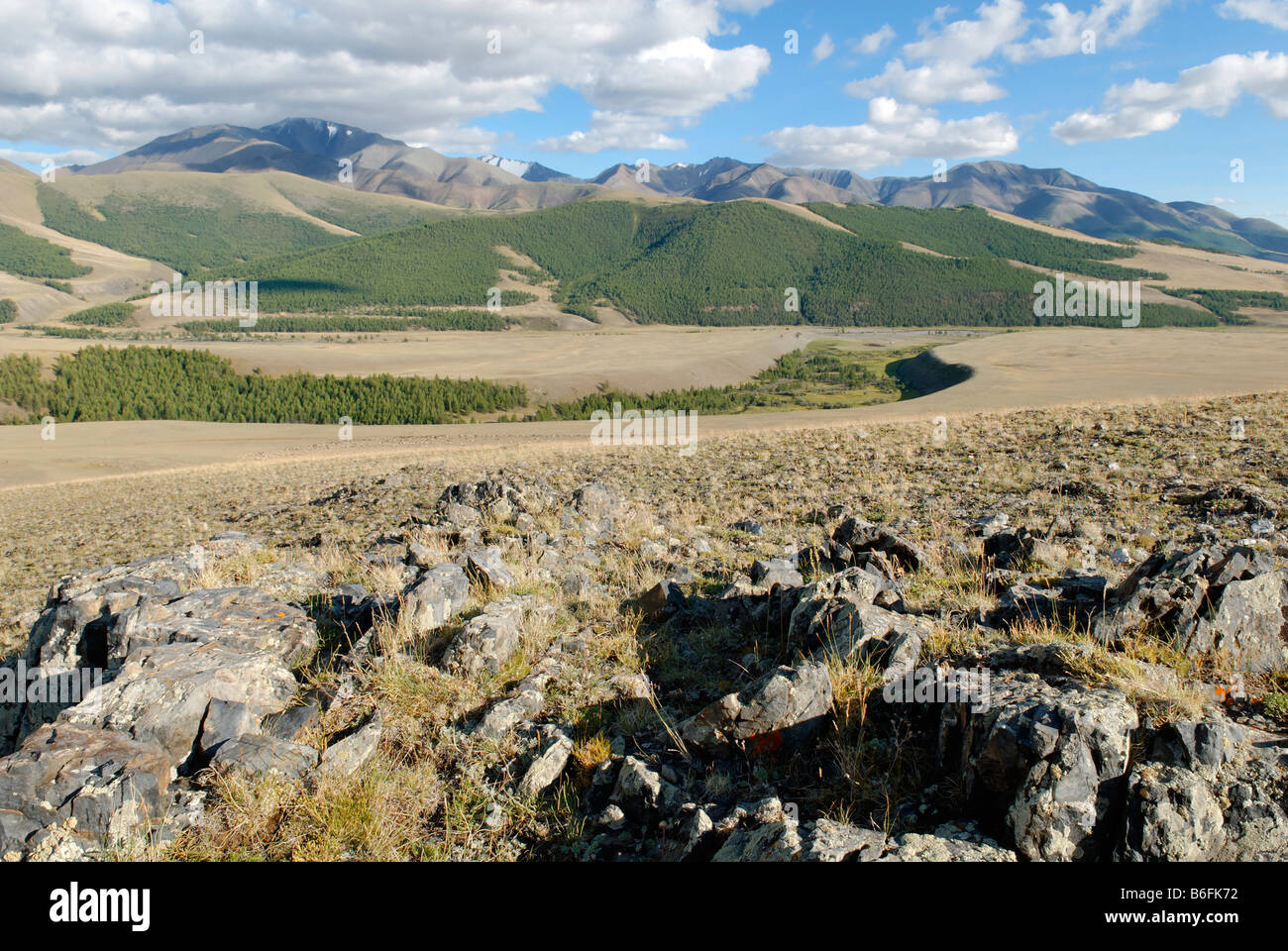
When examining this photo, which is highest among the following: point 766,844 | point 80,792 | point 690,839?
point 80,792

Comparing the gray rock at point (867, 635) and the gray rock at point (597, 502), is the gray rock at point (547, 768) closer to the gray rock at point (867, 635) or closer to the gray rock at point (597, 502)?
the gray rock at point (867, 635)

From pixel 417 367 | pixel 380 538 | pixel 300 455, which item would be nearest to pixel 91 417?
pixel 417 367

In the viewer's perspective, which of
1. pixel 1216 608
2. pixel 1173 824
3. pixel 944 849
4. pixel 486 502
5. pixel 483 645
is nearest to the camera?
pixel 1173 824

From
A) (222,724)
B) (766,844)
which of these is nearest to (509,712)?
(222,724)

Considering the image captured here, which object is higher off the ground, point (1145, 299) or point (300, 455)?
point (1145, 299)

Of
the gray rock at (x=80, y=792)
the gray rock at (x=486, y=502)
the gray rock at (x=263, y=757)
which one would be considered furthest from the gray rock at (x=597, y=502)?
the gray rock at (x=80, y=792)

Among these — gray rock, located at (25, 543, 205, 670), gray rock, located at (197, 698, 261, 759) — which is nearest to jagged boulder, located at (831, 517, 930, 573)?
gray rock, located at (197, 698, 261, 759)

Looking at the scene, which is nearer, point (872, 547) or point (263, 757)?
point (263, 757)

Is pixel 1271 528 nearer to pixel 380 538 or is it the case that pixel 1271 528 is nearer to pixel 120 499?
pixel 380 538

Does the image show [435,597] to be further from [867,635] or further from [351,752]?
[867,635]

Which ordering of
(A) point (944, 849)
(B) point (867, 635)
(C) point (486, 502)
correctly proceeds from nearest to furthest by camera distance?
1. (A) point (944, 849)
2. (B) point (867, 635)
3. (C) point (486, 502)

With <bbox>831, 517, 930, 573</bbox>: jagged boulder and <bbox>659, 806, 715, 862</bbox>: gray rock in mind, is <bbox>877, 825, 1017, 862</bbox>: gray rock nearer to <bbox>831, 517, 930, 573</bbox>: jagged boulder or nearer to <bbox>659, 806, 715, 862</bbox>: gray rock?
<bbox>659, 806, 715, 862</bbox>: gray rock
